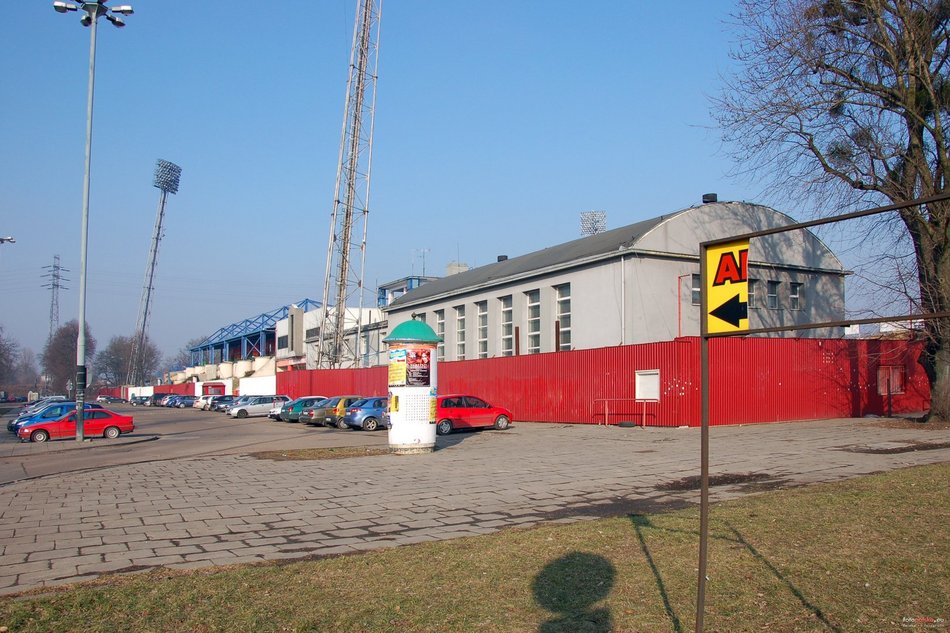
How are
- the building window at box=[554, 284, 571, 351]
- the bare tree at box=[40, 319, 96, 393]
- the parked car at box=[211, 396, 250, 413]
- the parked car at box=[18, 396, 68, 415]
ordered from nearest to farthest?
the building window at box=[554, 284, 571, 351]
the parked car at box=[18, 396, 68, 415]
the parked car at box=[211, 396, 250, 413]
the bare tree at box=[40, 319, 96, 393]

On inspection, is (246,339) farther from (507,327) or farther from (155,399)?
(507,327)

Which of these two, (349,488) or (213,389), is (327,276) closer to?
(213,389)

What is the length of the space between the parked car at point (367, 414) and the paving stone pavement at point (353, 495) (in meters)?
12.1

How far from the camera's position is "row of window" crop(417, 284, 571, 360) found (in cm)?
3950

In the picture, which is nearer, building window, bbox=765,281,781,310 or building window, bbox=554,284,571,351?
building window, bbox=765,281,781,310

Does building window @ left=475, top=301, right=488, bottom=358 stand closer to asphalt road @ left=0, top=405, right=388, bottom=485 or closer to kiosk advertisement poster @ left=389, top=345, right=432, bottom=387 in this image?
asphalt road @ left=0, top=405, right=388, bottom=485

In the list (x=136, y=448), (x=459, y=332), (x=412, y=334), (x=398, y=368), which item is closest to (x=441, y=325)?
(x=459, y=332)

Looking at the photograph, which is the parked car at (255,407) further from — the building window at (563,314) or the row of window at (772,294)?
the row of window at (772,294)

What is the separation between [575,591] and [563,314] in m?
33.4

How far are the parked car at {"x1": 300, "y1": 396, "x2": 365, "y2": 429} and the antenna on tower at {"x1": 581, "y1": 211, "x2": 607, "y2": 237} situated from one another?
29796mm

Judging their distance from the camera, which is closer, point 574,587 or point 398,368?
point 574,587

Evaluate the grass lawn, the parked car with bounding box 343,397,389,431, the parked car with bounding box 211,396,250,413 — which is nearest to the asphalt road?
the parked car with bounding box 343,397,389,431

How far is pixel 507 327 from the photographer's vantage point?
44250mm

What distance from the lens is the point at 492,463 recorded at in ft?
58.5
